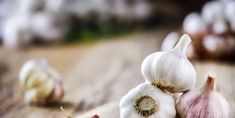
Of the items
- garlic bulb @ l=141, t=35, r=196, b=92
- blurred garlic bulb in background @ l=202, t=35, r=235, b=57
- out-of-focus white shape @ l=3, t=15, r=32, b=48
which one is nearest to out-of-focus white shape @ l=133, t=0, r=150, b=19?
out-of-focus white shape @ l=3, t=15, r=32, b=48

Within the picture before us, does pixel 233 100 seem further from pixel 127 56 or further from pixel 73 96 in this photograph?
pixel 127 56

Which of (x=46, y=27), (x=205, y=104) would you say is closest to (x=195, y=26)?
(x=46, y=27)

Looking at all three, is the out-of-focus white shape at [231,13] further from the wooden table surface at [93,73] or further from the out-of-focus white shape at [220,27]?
the wooden table surface at [93,73]

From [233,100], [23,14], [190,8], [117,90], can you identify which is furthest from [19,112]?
[190,8]

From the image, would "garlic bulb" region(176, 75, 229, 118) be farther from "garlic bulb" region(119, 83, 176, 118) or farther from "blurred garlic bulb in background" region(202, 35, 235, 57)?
"blurred garlic bulb in background" region(202, 35, 235, 57)

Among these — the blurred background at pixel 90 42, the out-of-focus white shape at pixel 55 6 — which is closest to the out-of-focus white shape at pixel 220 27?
the blurred background at pixel 90 42
